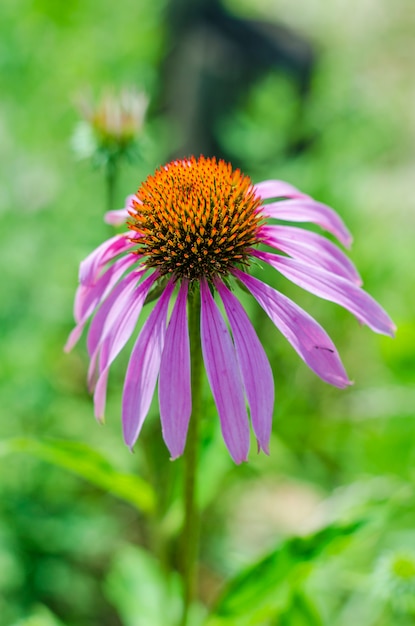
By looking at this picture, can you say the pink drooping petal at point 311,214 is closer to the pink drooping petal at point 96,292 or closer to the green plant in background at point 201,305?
the green plant in background at point 201,305

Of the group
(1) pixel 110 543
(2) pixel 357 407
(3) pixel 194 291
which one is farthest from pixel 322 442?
(3) pixel 194 291

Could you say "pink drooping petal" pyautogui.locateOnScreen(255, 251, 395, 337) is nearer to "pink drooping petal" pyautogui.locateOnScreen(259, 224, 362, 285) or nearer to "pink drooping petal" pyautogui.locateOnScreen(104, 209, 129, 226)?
"pink drooping petal" pyautogui.locateOnScreen(259, 224, 362, 285)

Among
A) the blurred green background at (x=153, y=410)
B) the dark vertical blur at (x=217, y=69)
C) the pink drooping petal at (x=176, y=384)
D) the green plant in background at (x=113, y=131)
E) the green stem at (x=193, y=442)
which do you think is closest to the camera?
the pink drooping petal at (x=176, y=384)

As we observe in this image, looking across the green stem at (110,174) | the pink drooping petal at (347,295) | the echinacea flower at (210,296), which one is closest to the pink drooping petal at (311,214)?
the echinacea flower at (210,296)

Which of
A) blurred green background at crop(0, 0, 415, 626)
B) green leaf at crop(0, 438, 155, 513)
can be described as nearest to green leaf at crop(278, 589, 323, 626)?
blurred green background at crop(0, 0, 415, 626)

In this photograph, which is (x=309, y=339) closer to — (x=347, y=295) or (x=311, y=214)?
(x=347, y=295)
